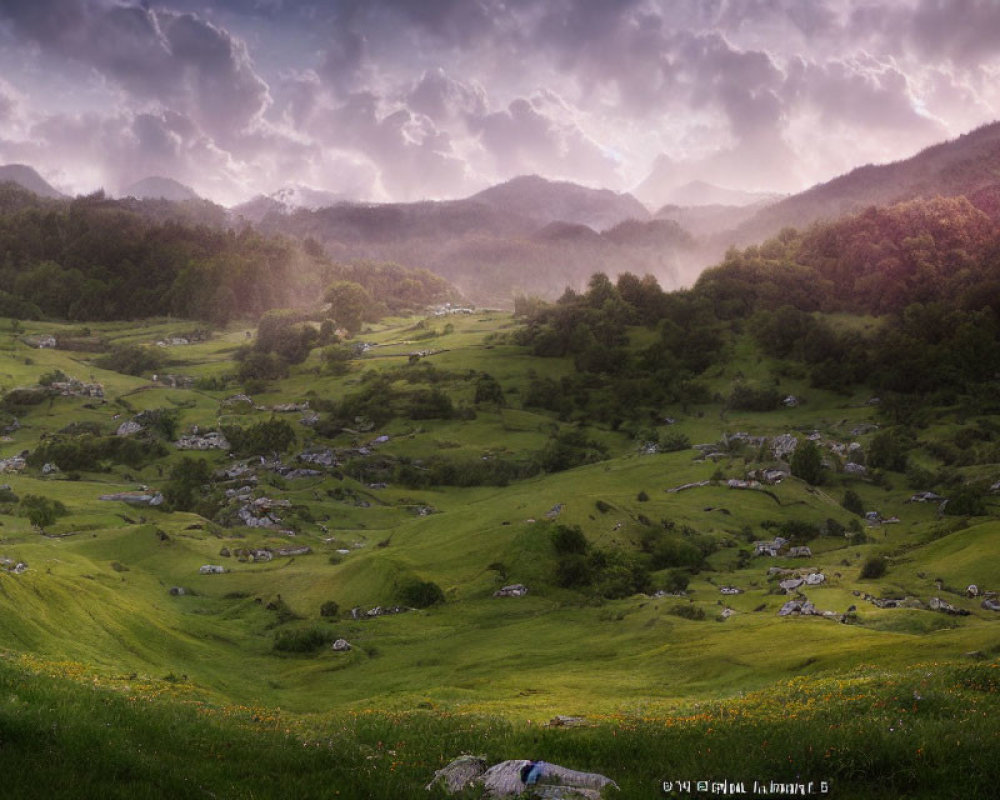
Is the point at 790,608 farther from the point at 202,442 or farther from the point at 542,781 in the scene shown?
the point at 202,442

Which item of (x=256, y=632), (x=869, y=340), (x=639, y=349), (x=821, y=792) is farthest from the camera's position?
(x=639, y=349)

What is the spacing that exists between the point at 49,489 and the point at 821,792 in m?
94.3

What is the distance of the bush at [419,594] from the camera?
52.2m

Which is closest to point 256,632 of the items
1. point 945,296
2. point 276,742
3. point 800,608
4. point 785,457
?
point 800,608

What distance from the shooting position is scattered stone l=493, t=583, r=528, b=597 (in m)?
51.9

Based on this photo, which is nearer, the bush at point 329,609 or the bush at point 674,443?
the bush at point 329,609

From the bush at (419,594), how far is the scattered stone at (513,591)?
3899 mm

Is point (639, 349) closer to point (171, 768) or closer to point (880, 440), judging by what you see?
point (880, 440)

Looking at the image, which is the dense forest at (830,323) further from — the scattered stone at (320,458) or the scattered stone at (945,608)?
the scattered stone at (945,608)

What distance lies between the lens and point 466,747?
14.9 m

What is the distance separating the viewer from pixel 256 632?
4875 centimetres

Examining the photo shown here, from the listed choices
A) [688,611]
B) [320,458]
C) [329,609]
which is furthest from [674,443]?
[688,611]

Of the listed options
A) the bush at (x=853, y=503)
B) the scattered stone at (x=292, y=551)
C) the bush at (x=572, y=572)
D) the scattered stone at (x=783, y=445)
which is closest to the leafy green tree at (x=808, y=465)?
the bush at (x=853, y=503)

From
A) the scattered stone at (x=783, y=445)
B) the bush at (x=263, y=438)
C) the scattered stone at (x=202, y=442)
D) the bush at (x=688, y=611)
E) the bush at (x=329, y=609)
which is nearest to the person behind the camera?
the bush at (x=688, y=611)
